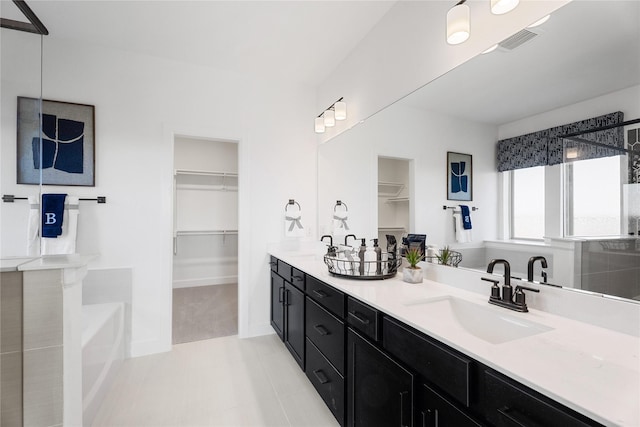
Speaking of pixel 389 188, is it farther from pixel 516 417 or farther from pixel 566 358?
pixel 516 417

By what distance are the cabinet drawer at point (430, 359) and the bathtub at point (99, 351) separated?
177 centimetres

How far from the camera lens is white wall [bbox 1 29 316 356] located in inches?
98.7

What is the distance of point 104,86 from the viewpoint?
2.54m

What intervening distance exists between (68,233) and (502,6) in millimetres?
3248

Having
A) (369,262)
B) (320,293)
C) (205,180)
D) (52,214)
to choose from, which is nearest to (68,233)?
(52,214)

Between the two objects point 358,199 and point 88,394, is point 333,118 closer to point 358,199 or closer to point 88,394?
point 358,199

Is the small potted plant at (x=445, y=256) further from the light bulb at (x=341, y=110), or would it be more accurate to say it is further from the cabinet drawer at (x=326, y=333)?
the light bulb at (x=341, y=110)

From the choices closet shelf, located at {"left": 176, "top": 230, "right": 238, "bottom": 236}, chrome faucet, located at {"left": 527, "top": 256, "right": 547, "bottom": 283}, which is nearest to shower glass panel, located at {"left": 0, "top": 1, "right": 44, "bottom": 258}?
chrome faucet, located at {"left": 527, "top": 256, "right": 547, "bottom": 283}

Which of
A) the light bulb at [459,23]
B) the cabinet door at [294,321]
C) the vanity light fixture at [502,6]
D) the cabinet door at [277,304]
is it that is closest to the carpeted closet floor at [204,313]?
the cabinet door at [277,304]

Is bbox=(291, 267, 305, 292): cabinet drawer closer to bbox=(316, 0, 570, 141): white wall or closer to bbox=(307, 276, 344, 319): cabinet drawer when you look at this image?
bbox=(307, 276, 344, 319): cabinet drawer

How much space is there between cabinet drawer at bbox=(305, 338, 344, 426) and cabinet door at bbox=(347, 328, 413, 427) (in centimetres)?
10

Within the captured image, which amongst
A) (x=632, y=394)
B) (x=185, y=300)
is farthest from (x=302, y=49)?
(x=185, y=300)

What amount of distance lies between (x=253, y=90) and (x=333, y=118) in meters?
0.96

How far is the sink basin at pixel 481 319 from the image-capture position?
43.6 inches
